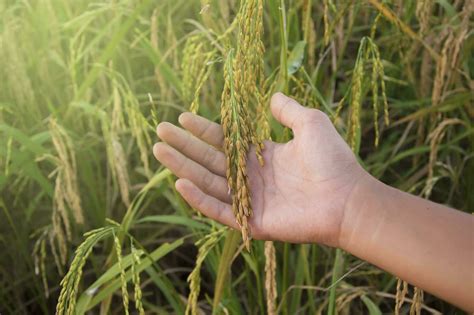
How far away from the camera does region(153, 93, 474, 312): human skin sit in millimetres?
1248

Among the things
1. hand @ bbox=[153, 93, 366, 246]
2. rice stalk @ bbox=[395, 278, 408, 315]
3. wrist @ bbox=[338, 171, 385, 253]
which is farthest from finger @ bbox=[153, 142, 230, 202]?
rice stalk @ bbox=[395, 278, 408, 315]

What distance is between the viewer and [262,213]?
1388 mm

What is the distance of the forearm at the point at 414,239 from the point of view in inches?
48.5

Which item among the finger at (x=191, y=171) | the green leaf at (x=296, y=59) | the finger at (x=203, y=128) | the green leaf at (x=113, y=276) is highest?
the green leaf at (x=296, y=59)

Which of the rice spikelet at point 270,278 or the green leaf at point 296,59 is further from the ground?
the green leaf at point 296,59

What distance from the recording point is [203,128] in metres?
1.44

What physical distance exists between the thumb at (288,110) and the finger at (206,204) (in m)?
0.20

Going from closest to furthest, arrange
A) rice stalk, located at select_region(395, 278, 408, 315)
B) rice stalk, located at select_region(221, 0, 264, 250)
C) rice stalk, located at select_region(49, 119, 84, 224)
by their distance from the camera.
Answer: rice stalk, located at select_region(221, 0, 264, 250)
rice stalk, located at select_region(395, 278, 408, 315)
rice stalk, located at select_region(49, 119, 84, 224)

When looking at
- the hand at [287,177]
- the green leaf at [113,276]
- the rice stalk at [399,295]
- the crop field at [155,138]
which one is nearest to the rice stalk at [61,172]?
the crop field at [155,138]

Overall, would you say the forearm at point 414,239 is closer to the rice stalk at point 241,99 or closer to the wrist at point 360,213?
the wrist at point 360,213

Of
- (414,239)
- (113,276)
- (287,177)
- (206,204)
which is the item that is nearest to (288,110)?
(287,177)

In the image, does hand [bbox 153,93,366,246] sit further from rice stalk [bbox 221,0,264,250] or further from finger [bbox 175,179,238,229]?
rice stalk [bbox 221,0,264,250]

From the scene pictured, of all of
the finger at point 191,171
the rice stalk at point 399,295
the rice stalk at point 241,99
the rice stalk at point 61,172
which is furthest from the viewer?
the rice stalk at point 61,172

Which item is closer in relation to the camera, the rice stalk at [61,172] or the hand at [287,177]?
the hand at [287,177]
